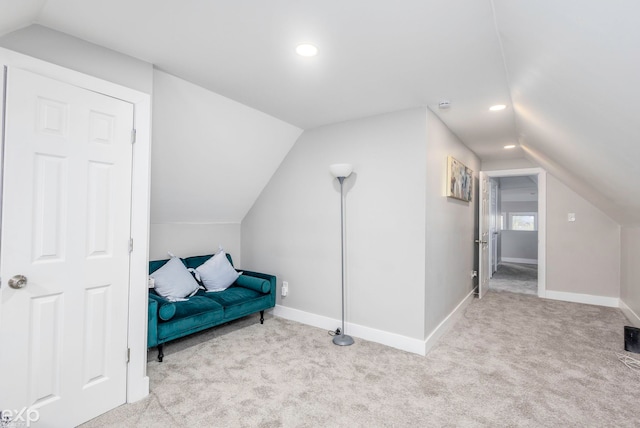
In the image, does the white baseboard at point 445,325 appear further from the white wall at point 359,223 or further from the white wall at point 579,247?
the white wall at point 579,247

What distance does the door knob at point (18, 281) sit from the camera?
5.53 feet

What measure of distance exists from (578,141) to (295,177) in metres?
2.80

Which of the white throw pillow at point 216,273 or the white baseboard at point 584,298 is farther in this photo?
the white baseboard at point 584,298

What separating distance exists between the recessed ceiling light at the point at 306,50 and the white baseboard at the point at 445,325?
267 centimetres

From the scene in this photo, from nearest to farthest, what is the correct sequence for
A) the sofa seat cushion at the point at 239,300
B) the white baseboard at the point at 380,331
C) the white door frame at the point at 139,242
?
the white door frame at the point at 139,242 < the white baseboard at the point at 380,331 < the sofa seat cushion at the point at 239,300

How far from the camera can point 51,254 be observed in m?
1.83

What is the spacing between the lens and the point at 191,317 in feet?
9.68

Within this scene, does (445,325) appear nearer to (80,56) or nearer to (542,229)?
(542,229)

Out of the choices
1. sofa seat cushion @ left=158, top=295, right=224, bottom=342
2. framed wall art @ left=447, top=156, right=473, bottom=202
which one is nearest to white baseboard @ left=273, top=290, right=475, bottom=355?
sofa seat cushion @ left=158, top=295, right=224, bottom=342

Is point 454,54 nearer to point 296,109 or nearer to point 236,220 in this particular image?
point 296,109

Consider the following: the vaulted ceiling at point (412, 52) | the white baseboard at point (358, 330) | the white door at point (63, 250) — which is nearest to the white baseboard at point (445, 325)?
the white baseboard at point (358, 330)

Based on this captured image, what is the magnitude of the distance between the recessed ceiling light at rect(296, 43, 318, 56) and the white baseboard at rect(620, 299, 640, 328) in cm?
461

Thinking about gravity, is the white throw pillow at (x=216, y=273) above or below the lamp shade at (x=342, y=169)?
below

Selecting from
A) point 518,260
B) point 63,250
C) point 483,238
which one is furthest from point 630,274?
point 63,250
